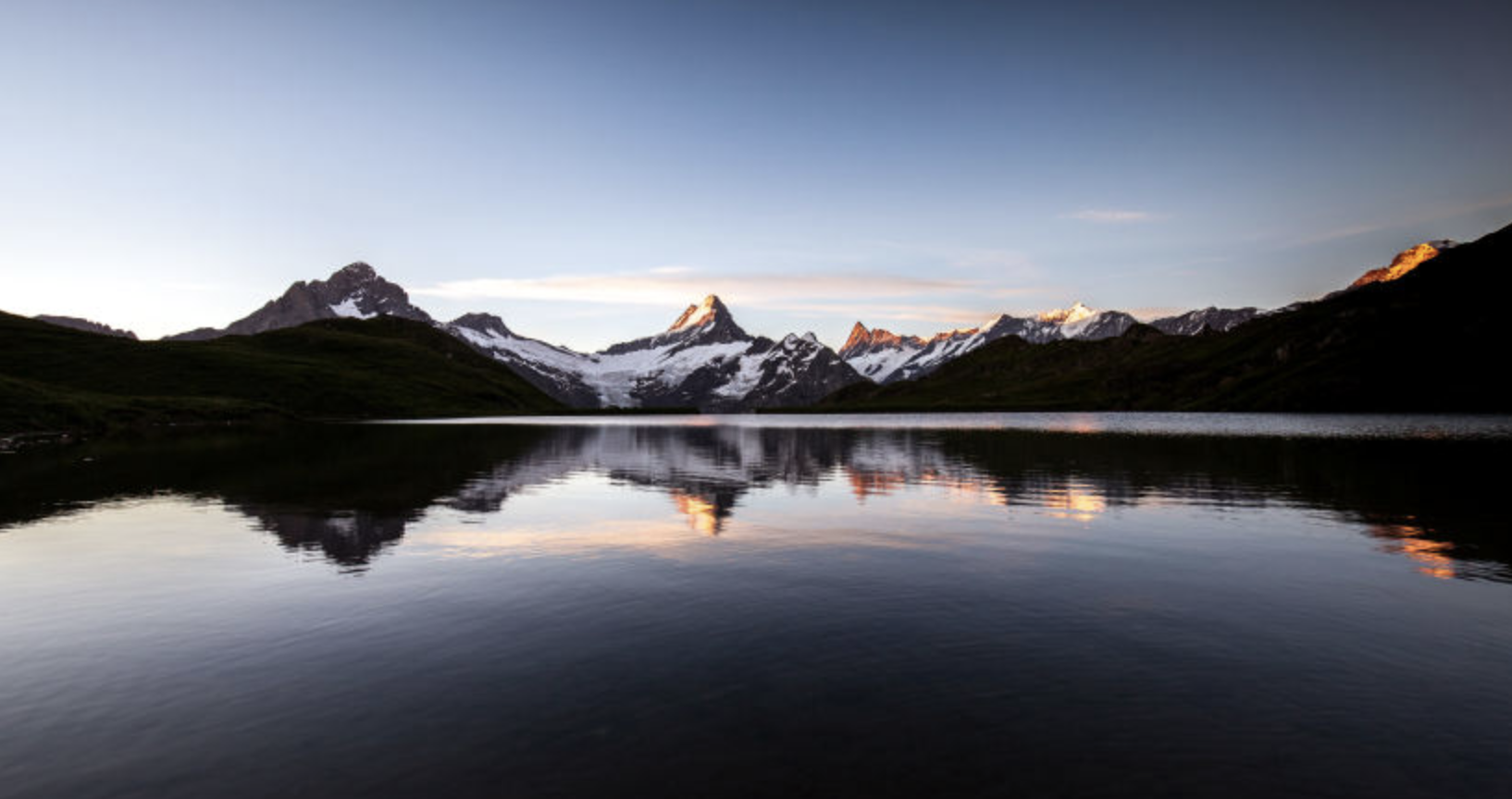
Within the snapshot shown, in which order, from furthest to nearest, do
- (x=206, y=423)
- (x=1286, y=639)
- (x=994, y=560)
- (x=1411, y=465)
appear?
(x=206, y=423), (x=1411, y=465), (x=994, y=560), (x=1286, y=639)

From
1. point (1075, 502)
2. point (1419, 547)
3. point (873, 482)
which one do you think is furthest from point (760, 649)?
point (873, 482)

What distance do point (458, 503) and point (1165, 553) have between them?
1632 inches

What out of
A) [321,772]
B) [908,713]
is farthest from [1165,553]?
[321,772]

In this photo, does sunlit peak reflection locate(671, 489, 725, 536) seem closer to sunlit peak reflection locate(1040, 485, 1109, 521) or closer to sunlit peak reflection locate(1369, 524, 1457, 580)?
sunlit peak reflection locate(1040, 485, 1109, 521)

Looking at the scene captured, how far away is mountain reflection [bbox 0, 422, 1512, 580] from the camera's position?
39031 mm

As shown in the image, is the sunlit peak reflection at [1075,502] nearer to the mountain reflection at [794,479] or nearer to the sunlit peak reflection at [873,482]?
the mountain reflection at [794,479]

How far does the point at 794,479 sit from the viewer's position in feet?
213

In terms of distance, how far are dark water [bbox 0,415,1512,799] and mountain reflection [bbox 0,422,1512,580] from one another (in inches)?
37.2

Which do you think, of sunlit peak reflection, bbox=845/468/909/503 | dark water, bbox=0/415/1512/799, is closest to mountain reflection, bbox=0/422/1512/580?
sunlit peak reflection, bbox=845/468/909/503

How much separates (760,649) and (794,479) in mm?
45641

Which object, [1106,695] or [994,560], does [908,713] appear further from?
[994,560]

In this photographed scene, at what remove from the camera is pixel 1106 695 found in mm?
15945

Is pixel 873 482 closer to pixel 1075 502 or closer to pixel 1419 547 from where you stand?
pixel 1075 502

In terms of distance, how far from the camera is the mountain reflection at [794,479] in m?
39.0
